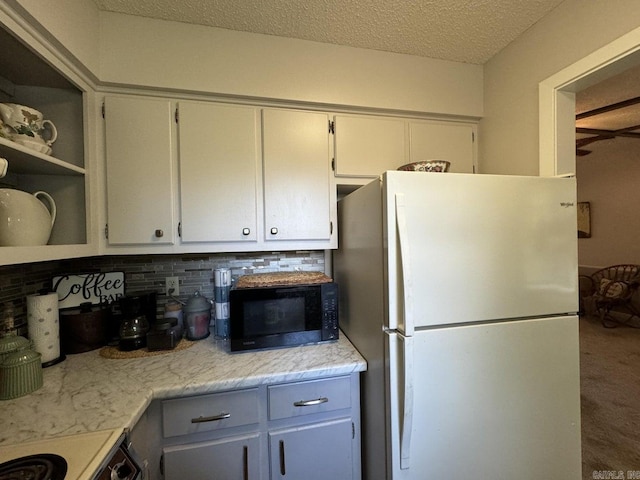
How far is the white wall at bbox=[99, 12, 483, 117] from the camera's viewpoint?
125 cm

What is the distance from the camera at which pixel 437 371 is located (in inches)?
37.4

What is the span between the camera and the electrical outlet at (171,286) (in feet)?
5.09

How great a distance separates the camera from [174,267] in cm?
157

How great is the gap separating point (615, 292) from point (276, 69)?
17.2 ft

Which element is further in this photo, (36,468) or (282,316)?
(282,316)

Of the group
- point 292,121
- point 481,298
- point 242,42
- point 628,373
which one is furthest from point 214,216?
point 628,373

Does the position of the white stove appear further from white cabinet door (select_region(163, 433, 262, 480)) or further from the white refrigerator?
the white refrigerator

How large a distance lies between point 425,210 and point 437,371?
1.89 ft

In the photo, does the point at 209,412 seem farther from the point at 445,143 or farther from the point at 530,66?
the point at 530,66

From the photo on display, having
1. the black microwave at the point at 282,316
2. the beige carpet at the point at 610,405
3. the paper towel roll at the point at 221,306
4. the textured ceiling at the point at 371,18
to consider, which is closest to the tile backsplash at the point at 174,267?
the paper towel roll at the point at 221,306

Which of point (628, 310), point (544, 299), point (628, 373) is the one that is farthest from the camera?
point (628, 310)

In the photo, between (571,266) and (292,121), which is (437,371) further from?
(292,121)

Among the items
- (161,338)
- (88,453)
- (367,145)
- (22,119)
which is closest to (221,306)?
(161,338)

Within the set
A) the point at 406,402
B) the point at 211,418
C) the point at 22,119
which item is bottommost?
the point at 211,418
